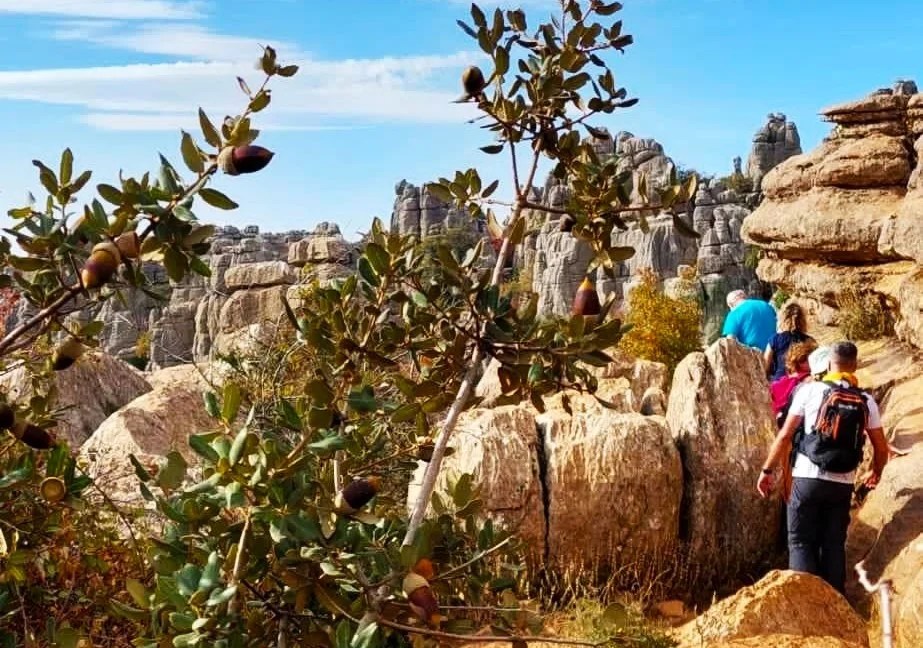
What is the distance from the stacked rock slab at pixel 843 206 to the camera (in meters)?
15.5

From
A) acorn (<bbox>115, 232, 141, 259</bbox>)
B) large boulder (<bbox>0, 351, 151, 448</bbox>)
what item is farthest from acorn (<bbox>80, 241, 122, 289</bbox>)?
large boulder (<bbox>0, 351, 151, 448</bbox>)

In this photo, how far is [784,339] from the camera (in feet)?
29.6

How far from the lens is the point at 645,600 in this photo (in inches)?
292

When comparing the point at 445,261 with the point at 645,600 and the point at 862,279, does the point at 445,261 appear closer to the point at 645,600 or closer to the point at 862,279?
the point at 645,600

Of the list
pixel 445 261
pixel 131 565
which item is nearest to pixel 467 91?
pixel 445 261

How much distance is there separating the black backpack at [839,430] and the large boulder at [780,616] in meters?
0.74

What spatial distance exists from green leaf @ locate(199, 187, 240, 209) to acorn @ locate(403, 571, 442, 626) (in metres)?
0.77

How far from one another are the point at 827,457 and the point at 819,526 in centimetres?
64

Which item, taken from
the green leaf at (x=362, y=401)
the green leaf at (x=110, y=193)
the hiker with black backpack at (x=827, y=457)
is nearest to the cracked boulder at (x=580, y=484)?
the hiker with black backpack at (x=827, y=457)

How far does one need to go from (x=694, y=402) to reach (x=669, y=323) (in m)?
9.32

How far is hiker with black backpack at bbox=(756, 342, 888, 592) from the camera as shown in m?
6.52

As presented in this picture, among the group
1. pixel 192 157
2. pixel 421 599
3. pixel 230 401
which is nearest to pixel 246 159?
pixel 192 157

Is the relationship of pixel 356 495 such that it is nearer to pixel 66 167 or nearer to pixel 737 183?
pixel 66 167

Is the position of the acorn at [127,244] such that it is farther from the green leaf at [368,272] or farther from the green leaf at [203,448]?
the green leaf at [368,272]
